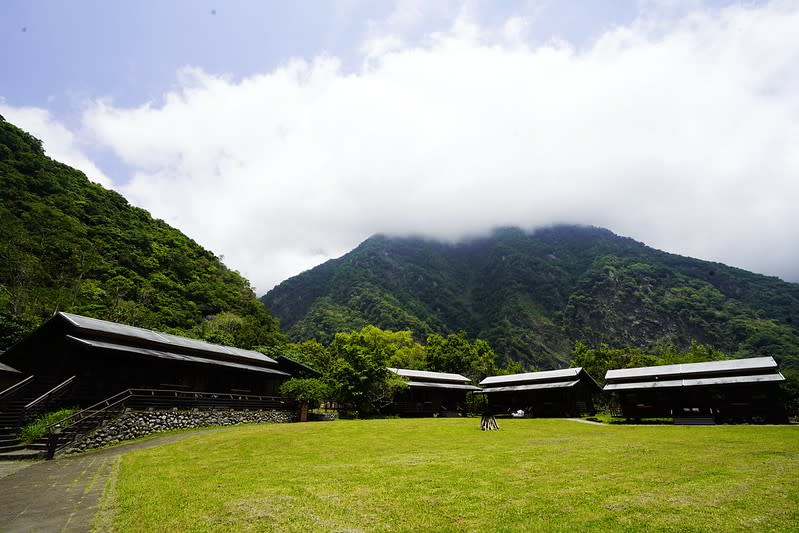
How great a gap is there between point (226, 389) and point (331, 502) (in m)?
26.6

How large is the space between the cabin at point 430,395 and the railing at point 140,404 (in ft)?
44.5

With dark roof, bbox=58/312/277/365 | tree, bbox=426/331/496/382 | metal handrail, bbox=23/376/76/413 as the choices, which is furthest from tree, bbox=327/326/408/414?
tree, bbox=426/331/496/382

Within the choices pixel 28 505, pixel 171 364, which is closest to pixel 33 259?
pixel 171 364

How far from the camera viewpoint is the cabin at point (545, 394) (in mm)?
44531

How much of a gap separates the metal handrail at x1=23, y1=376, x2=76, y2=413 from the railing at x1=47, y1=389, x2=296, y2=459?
1895mm

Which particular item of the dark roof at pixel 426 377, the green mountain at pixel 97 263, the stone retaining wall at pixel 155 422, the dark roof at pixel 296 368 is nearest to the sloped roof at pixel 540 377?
the dark roof at pixel 426 377

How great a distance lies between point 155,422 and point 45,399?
17.0ft

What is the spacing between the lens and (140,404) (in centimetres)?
2333

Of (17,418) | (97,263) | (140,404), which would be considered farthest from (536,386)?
(97,263)

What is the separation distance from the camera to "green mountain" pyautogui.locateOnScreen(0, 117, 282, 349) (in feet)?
154

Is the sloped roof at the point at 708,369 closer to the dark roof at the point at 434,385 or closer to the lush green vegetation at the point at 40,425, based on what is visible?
the dark roof at the point at 434,385

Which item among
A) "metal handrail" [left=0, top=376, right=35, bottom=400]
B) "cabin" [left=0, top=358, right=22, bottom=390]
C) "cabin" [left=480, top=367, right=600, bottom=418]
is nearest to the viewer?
"metal handrail" [left=0, top=376, right=35, bottom=400]

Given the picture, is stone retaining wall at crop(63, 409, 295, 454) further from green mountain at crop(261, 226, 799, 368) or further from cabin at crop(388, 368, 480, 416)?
green mountain at crop(261, 226, 799, 368)

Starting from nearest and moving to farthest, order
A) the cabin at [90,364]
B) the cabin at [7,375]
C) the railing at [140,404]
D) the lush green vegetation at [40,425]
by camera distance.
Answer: the railing at [140,404]
the lush green vegetation at [40,425]
the cabin at [90,364]
the cabin at [7,375]
